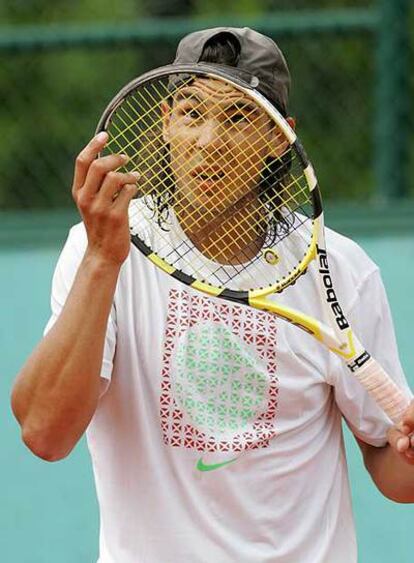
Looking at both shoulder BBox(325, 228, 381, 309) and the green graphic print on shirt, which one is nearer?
the green graphic print on shirt

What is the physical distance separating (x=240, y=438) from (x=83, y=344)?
1.31 feet

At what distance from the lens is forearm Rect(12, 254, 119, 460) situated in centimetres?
278

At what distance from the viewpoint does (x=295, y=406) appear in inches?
120

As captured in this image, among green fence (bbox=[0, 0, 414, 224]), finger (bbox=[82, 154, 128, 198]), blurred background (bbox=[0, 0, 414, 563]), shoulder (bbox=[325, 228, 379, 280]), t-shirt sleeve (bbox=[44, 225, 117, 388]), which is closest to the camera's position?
finger (bbox=[82, 154, 128, 198])

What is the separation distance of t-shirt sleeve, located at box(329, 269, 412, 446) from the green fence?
2270 mm

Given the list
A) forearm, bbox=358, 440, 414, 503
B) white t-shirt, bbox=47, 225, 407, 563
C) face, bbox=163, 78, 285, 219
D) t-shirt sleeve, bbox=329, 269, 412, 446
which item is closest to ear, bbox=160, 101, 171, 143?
face, bbox=163, 78, 285, 219

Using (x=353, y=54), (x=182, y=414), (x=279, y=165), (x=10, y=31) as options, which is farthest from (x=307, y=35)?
(x=182, y=414)

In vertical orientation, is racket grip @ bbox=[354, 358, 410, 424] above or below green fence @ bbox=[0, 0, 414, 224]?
below

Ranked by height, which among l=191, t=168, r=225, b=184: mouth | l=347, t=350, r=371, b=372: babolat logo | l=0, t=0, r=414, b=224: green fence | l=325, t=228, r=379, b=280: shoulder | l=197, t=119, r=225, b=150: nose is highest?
l=0, t=0, r=414, b=224: green fence

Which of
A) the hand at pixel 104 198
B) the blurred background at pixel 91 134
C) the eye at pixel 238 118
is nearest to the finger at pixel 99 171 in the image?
the hand at pixel 104 198

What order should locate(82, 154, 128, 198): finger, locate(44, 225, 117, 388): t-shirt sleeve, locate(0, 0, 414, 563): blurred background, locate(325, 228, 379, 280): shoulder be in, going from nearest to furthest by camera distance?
locate(82, 154, 128, 198): finger, locate(44, 225, 117, 388): t-shirt sleeve, locate(325, 228, 379, 280): shoulder, locate(0, 0, 414, 563): blurred background

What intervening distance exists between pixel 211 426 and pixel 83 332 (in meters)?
0.36

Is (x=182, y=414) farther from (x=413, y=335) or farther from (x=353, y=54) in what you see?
(x=353, y=54)

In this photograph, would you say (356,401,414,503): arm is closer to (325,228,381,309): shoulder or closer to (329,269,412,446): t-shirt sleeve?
(329,269,412,446): t-shirt sleeve
